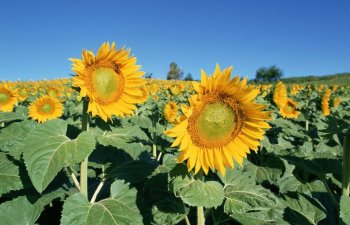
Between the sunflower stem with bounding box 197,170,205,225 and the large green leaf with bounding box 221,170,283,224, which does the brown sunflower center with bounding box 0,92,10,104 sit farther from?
the sunflower stem with bounding box 197,170,205,225

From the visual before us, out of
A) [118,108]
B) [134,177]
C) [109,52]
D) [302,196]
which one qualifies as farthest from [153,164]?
[302,196]

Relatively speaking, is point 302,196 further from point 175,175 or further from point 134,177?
point 134,177

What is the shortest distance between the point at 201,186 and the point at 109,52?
1.15 metres

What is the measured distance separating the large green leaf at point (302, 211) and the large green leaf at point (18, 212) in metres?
1.79

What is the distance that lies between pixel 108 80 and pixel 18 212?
1118 millimetres

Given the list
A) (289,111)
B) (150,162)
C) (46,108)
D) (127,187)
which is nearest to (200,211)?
(127,187)

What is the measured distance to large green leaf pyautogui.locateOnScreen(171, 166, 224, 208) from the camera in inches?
82.9

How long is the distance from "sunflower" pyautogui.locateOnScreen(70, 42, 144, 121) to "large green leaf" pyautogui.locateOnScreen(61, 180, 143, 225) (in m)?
0.58

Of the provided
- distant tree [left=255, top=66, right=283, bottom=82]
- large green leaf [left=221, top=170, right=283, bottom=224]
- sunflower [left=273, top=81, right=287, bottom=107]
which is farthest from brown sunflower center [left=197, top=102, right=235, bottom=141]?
distant tree [left=255, top=66, right=283, bottom=82]

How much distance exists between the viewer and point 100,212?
93.1 inches

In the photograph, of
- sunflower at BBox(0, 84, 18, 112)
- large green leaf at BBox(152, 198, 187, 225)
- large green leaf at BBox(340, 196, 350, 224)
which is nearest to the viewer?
large green leaf at BBox(340, 196, 350, 224)

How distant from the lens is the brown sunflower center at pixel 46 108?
6.91 meters

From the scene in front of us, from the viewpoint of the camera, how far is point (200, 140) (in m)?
2.35

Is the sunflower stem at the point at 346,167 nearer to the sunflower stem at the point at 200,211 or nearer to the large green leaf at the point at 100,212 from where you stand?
the sunflower stem at the point at 200,211
